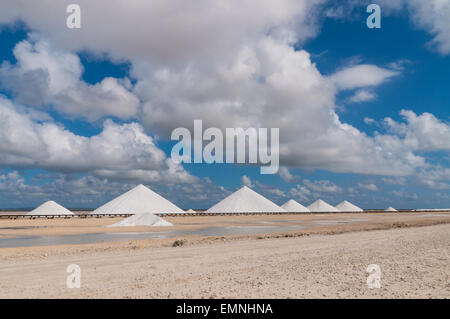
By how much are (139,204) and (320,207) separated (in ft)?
216

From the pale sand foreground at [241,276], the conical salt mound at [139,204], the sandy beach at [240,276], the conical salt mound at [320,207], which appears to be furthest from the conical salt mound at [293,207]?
the pale sand foreground at [241,276]

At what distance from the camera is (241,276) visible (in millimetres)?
10266

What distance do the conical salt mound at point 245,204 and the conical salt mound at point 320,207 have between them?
93.7ft

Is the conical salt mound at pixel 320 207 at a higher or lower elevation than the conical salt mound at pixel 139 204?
lower

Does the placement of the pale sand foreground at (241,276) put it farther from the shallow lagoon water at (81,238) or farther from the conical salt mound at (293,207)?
the conical salt mound at (293,207)

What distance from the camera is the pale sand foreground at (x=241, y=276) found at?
8.30m

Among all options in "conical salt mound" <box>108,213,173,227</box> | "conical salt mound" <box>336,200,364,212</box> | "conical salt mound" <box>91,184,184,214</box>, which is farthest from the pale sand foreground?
"conical salt mound" <box>336,200,364,212</box>

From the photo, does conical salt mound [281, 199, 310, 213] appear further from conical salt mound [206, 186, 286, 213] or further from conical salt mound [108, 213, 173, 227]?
conical salt mound [108, 213, 173, 227]

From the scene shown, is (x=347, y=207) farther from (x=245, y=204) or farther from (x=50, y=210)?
(x=50, y=210)

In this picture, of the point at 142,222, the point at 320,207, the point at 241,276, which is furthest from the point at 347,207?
the point at 241,276

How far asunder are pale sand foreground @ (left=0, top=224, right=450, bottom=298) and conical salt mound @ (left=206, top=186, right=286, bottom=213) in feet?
236

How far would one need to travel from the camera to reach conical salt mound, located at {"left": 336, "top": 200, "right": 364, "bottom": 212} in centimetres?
12624
